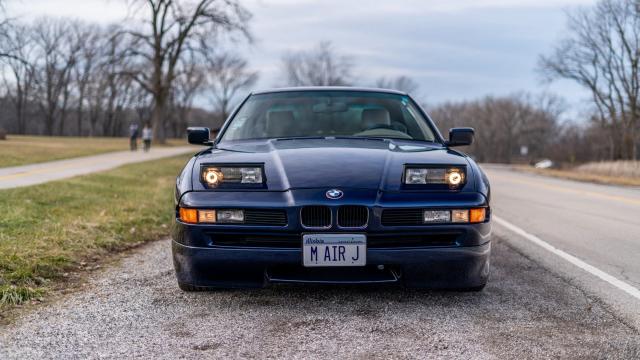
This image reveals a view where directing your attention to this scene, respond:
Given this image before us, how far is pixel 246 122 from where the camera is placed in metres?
5.09

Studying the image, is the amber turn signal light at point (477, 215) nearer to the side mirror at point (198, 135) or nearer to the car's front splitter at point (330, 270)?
the car's front splitter at point (330, 270)

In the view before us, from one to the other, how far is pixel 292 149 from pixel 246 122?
1.10 meters

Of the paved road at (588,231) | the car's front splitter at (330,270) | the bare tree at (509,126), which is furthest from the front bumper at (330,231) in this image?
the bare tree at (509,126)

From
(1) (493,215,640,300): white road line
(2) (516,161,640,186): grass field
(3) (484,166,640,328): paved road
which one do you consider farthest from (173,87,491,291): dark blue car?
(2) (516,161,640,186): grass field

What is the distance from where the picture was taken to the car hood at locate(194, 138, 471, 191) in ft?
11.7

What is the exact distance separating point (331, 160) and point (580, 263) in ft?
9.08

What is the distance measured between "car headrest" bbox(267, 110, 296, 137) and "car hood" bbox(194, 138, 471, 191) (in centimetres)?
45

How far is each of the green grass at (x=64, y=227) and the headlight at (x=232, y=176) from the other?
1525 millimetres

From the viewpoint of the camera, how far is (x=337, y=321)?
3.39m

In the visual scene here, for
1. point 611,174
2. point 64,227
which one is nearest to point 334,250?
point 64,227

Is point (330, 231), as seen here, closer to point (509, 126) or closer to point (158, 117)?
point (158, 117)

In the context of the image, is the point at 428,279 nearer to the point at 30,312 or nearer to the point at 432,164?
the point at 432,164

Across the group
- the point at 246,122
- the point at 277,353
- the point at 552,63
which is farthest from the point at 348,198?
the point at 552,63

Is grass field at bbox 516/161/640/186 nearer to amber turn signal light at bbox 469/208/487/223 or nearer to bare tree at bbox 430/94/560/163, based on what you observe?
amber turn signal light at bbox 469/208/487/223
